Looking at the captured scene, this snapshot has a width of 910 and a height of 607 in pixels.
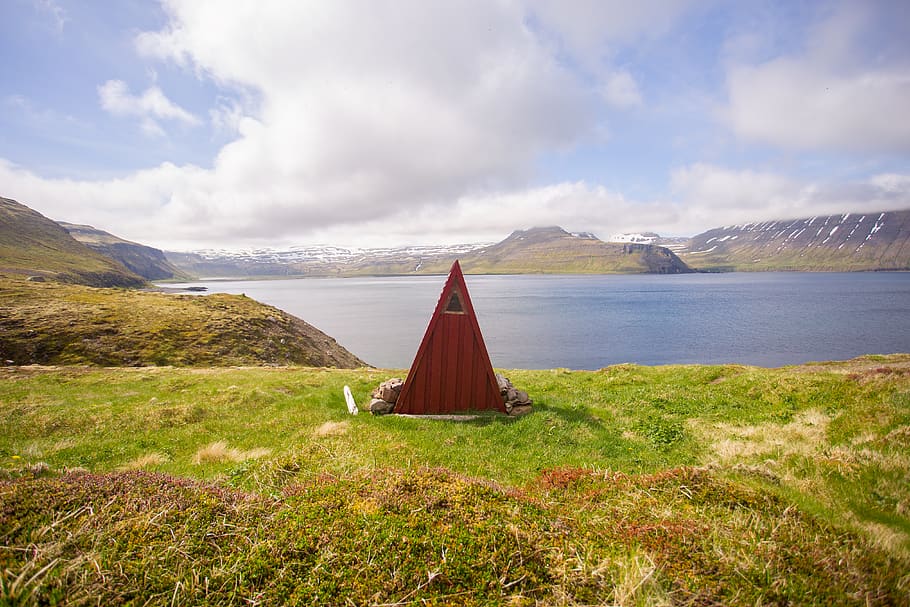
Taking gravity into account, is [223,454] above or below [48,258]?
below

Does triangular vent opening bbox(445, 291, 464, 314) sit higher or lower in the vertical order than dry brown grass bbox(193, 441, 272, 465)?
higher

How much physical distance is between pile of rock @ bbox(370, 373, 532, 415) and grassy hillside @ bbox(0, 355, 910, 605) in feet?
13.1

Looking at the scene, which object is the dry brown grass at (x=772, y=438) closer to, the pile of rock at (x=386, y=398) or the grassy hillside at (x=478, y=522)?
the grassy hillside at (x=478, y=522)

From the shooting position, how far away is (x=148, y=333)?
44000mm

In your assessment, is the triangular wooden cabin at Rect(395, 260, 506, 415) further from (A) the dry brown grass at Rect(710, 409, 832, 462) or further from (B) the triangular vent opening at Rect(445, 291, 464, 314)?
(A) the dry brown grass at Rect(710, 409, 832, 462)

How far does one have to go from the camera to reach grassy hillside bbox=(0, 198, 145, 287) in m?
128

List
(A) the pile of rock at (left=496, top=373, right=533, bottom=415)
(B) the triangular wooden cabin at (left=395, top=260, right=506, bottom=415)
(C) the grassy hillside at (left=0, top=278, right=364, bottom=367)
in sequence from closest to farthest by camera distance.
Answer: (B) the triangular wooden cabin at (left=395, top=260, right=506, bottom=415) < (A) the pile of rock at (left=496, top=373, right=533, bottom=415) < (C) the grassy hillside at (left=0, top=278, right=364, bottom=367)

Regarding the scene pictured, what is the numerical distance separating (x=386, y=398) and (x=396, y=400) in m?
Answer: 0.44

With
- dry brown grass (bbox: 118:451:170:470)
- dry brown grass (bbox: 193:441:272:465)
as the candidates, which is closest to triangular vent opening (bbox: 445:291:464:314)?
dry brown grass (bbox: 193:441:272:465)

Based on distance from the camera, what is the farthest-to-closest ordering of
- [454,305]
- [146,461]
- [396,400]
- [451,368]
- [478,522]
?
[396,400]
[454,305]
[451,368]
[146,461]
[478,522]

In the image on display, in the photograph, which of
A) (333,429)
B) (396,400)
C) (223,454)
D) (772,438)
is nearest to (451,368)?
(396,400)

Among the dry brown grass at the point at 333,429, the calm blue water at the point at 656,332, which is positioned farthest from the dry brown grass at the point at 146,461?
the calm blue water at the point at 656,332

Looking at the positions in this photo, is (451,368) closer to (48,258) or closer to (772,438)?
(772,438)

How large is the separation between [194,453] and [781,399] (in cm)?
2117
